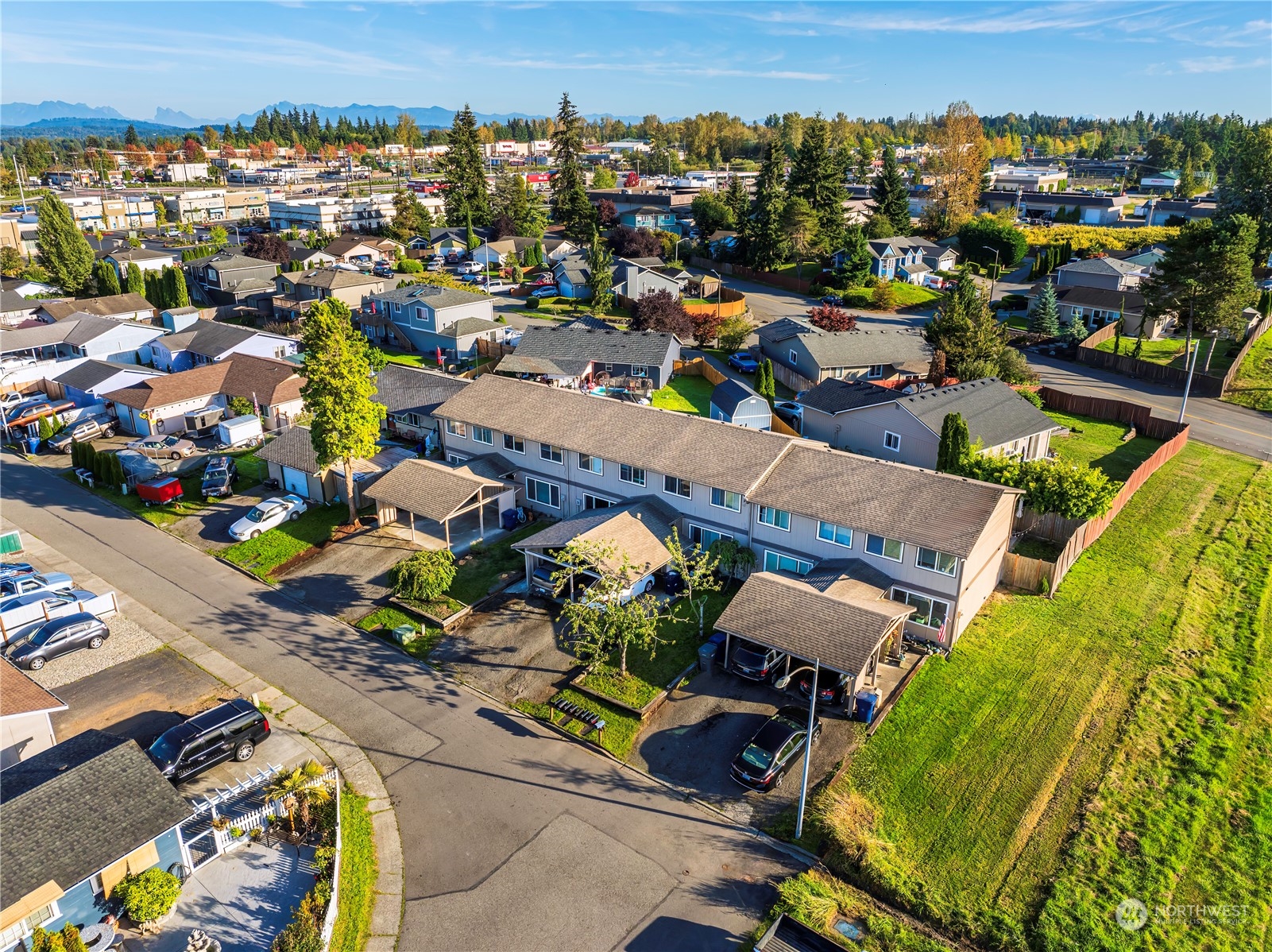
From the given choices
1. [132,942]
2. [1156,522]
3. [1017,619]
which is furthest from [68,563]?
[1156,522]

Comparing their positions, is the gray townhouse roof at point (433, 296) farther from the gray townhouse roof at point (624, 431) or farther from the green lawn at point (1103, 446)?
the green lawn at point (1103, 446)

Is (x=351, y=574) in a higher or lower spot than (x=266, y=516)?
lower

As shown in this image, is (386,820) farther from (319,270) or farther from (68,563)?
(319,270)

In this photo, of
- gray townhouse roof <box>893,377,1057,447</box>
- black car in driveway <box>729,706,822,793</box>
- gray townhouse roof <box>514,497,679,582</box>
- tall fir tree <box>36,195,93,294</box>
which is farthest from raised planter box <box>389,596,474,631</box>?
tall fir tree <box>36,195,93,294</box>

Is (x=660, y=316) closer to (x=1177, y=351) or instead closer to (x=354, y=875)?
(x=1177, y=351)

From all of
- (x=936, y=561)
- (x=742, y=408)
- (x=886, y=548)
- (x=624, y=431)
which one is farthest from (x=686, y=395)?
(x=936, y=561)

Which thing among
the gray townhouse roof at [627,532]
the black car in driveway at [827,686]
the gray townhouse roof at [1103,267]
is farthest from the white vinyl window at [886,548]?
the gray townhouse roof at [1103,267]
